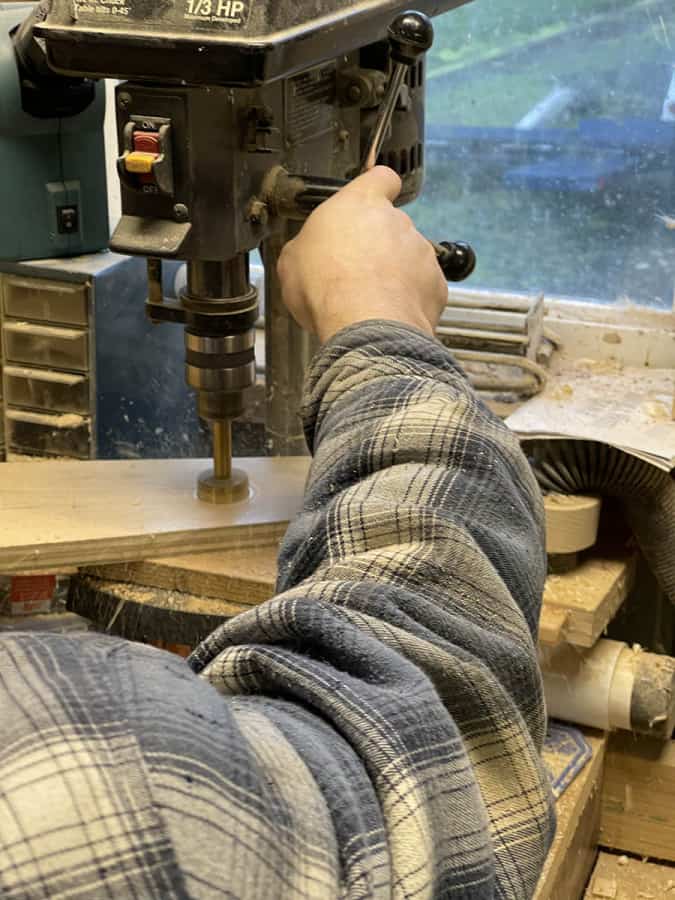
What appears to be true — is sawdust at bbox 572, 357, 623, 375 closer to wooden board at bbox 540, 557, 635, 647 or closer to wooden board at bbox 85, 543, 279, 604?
wooden board at bbox 540, 557, 635, 647

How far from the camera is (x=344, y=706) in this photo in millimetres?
380

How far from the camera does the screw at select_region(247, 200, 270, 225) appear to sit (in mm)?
745

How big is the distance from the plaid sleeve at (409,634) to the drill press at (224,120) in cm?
20

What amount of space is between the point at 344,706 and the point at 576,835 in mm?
713

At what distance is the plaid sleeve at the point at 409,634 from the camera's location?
373 millimetres

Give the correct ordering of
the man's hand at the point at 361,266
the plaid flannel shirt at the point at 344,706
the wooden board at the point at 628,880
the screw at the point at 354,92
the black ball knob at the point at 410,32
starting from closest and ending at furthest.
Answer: the plaid flannel shirt at the point at 344,706 → the man's hand at the point at 361,266 → the black ball knob at the point at 410,32 → the screw at the point at 354,92 → the wooden board at the point at 628,880

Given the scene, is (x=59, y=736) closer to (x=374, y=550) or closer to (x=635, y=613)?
(x=374, y=550)

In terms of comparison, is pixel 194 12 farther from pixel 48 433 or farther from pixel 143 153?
pixel 48 433

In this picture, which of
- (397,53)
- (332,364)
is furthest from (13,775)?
(397,53)

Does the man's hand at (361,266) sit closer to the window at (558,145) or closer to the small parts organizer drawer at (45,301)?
the small parts organizer drawer at (45,301)

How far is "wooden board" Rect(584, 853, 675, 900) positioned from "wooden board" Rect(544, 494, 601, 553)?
0.34 meters

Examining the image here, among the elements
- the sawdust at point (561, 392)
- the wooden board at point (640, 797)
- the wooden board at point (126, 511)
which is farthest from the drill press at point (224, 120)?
the wooden board at point (640, 797)

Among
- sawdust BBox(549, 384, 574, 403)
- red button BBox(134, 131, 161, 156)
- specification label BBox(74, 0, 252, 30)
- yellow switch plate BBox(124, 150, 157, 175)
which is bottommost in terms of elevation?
sawdust BBox(549, 384, 574, 403)

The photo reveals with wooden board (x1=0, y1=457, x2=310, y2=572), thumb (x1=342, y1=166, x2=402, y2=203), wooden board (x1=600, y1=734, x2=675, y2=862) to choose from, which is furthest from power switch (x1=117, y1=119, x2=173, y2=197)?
wooden board (x1=600, y1=734, x2=675, y2=862)
